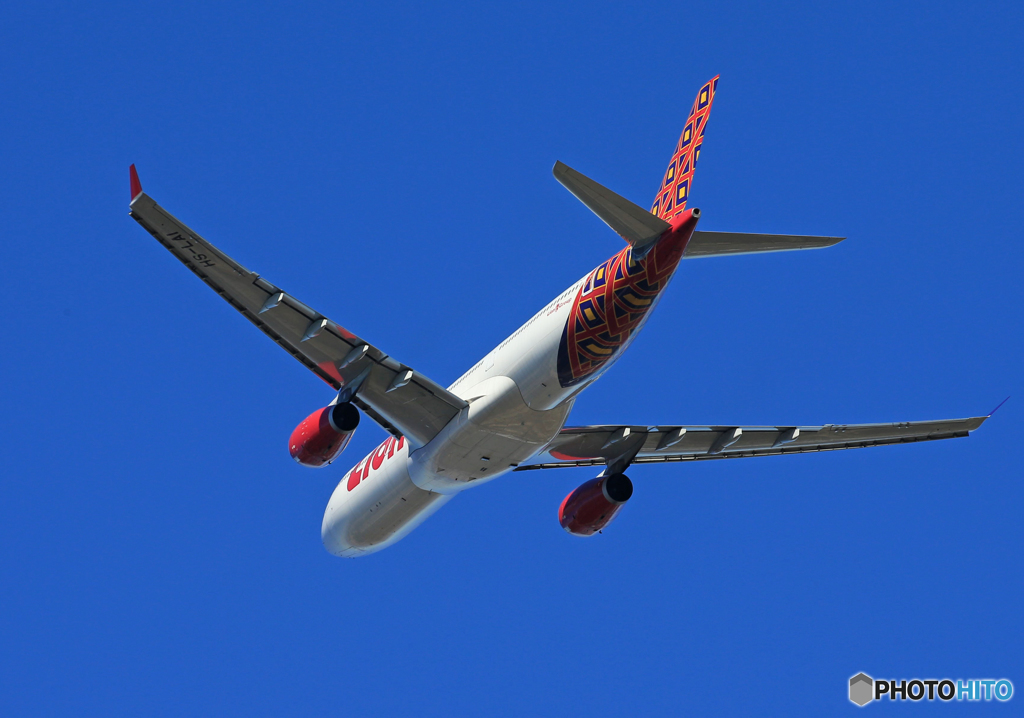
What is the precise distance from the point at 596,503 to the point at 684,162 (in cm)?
905

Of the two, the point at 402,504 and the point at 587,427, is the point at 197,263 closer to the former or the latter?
the point at 402,504

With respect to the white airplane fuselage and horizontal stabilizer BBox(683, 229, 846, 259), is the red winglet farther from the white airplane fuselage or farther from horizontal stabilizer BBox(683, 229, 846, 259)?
horizontal stabilizer BBox(683, 229, 846, 259)

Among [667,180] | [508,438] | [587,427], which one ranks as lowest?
[508,438]

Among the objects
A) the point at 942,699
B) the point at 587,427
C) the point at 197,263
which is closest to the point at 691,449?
the point at 587,427

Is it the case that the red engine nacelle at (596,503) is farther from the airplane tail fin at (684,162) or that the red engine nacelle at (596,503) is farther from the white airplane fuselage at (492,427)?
the airplane tail fin at (684,162)

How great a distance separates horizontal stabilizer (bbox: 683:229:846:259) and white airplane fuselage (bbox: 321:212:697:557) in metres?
0.73

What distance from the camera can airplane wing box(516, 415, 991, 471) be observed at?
29586 millimetres

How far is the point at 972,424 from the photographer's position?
28.7 meters

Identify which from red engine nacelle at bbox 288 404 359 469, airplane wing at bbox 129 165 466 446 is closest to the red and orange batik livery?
airplane wing at bbox 129 165 466 446

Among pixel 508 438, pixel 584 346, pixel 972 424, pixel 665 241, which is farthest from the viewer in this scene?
pixel 972 424

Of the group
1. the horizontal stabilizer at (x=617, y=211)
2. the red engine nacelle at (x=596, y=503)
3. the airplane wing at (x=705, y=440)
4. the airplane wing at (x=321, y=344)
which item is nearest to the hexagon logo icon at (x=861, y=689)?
the airplane wing at (x=705, y=440)

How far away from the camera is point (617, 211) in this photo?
22.0 meters

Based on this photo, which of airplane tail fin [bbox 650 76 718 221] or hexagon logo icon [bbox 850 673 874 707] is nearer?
airplane tail fin [bbox 650 76 718 221]

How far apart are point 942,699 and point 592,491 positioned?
928 cm
